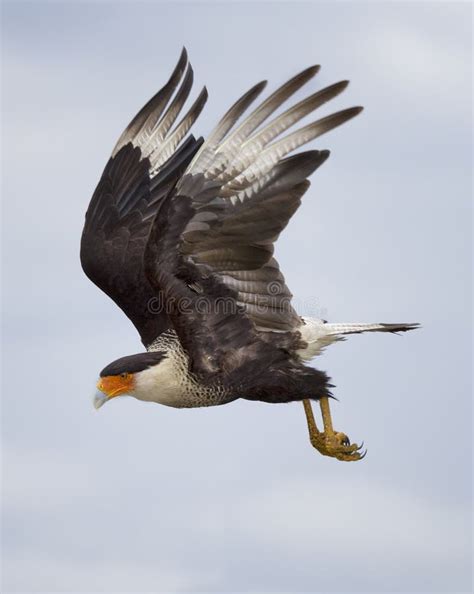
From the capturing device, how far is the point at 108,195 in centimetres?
1398

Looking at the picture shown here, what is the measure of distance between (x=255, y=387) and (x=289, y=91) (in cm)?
271

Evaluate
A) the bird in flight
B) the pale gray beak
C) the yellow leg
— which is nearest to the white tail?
the bird in flight

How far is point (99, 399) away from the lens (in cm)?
1154

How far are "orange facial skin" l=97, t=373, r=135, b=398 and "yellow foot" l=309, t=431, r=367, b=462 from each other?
210 cm

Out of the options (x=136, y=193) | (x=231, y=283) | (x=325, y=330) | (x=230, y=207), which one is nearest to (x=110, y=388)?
(x=231, y=283)

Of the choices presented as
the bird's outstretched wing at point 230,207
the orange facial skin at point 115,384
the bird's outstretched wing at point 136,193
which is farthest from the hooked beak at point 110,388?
the bird's outstretched wing at point 136,193

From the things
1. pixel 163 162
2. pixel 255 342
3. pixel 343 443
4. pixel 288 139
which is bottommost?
pixel 343 443

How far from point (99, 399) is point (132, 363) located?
1.39 feet

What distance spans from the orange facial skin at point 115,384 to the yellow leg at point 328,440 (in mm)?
1940

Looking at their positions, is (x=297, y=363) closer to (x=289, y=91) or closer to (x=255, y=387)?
(x=255, y=387)

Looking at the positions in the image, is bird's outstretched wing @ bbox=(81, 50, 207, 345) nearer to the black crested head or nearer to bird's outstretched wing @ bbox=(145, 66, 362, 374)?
the black crested head

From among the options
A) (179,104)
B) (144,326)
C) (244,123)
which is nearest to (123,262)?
(144,326)

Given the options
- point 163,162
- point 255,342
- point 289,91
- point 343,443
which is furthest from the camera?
point 163,162

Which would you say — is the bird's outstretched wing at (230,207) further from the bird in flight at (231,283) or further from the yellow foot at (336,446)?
the yellow foot at (336,446)
